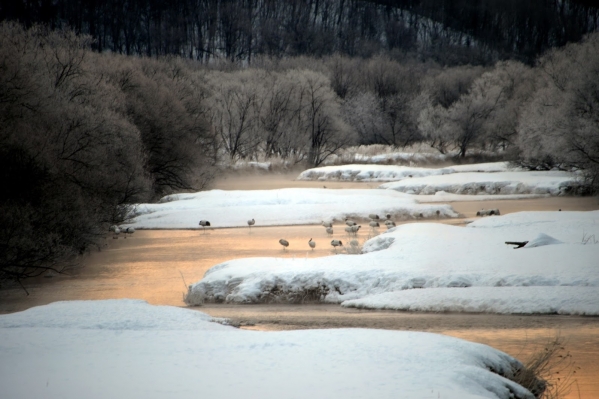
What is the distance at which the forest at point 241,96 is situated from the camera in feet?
64.2

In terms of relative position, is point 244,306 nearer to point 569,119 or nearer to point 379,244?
point 379,244

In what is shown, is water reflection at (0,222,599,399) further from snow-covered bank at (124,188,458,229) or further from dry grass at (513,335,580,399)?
snow-covered bank at (124,188,458,229)

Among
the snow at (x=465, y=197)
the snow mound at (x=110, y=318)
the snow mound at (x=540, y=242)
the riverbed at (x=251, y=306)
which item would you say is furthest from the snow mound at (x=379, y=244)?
the snow at (x=465, y=197)

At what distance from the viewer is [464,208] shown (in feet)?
107

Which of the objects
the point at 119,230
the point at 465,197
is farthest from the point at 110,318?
the point at 465,197

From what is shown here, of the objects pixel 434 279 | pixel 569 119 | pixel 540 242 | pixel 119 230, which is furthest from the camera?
pixel 569 119

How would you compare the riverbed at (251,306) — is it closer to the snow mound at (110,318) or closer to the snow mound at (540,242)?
the snow mound at (110,318)

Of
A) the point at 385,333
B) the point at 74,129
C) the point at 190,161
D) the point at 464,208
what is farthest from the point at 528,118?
the point at 385,333

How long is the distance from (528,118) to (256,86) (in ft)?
110

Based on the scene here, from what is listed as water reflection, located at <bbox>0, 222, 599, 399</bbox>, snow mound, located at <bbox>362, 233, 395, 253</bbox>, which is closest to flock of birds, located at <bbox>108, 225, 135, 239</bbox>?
water reflection, located at <bbox>0, 222, 599, 399</bbox>

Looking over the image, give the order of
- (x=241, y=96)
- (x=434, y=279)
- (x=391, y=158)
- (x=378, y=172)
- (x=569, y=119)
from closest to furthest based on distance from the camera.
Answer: (x=434, y=279)
(x=569, y=119)
(x=378, y=172)
(x=391, y=158)
(x=241, y=96)

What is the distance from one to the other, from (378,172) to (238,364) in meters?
45.7

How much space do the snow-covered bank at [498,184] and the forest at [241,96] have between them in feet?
4.49

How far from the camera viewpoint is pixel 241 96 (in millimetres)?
69125
